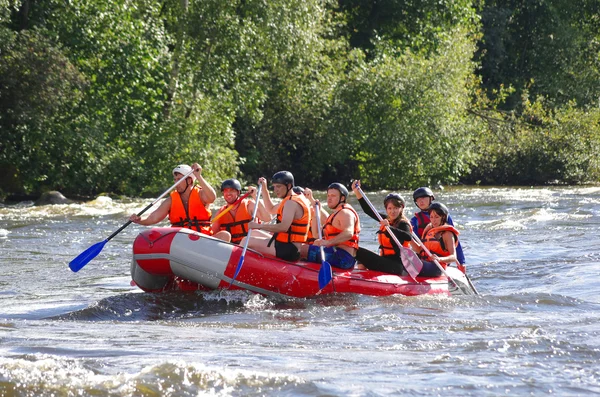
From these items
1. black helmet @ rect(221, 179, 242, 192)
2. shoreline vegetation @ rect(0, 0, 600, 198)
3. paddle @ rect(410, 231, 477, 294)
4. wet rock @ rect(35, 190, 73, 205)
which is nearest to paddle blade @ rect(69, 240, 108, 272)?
black helmet @ rect(221, 179, 242, 192)

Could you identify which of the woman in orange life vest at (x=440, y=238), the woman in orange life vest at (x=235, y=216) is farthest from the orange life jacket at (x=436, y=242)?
the woman in orange life vest at (x=235, y=216)

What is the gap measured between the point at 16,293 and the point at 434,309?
3981 millimetres

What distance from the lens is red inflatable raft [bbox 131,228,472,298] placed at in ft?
28.1

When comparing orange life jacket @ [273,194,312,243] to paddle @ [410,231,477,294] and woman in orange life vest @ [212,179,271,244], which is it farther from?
paddle @ [410,231,477,294]

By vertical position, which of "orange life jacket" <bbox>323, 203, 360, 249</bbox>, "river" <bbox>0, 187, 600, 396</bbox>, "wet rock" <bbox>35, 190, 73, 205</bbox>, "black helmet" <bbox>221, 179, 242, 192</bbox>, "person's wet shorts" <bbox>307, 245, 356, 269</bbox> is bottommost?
"wet rock" <bbox>35, 190, 73, 205</bbox>

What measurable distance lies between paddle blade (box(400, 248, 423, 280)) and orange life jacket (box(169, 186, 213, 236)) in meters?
1.90

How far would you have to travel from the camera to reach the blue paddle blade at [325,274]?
28.2ft

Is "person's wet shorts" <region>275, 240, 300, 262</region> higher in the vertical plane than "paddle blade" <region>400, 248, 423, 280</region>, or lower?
higher

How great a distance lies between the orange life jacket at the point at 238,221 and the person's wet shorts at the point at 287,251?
0.62 metres

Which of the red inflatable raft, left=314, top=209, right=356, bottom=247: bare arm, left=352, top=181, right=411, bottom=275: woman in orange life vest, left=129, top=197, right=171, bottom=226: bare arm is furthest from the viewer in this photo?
left=352, top=181, right=411, bottom=275: woman in orange life vest

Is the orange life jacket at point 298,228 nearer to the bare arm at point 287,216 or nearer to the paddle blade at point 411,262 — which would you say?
the bare arm at point 287,216

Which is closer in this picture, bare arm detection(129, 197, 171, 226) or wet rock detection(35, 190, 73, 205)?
bare arm detection(129, 197, 171, 226)

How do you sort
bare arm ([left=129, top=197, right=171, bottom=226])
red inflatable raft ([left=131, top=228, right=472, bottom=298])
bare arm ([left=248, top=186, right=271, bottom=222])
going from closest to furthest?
red inflatable raft ([left=131, top=228, right=472, bottom=298]), bare arm ([left=129, top=197, right=171, bottom=226]), bare arm ([left=248, top=186, right=271, bottom=222])

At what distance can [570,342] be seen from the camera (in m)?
6.58
